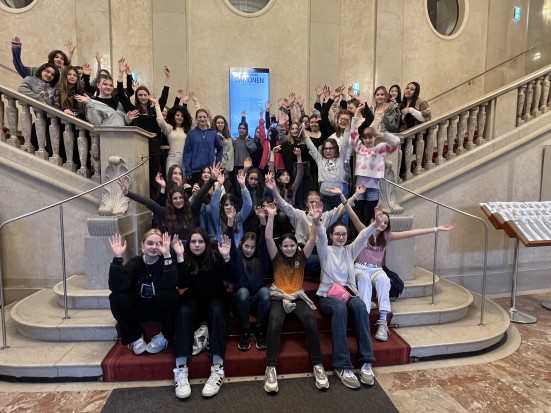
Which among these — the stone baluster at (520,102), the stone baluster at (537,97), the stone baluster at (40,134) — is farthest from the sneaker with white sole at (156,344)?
the stone baluster at (537,97)

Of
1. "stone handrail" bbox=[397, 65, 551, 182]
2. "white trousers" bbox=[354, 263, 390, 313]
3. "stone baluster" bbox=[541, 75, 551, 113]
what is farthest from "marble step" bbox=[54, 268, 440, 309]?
"stone baluster" bbox=[541, 75, 551, 113]

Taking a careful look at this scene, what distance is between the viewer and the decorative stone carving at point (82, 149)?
4.58 metres

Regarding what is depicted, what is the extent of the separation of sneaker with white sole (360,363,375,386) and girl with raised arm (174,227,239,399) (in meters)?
1.28

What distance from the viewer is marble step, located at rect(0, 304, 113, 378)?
3.19m

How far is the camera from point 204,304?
334 centimetres

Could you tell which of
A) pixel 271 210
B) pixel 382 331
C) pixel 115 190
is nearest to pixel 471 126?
pixel 382 331

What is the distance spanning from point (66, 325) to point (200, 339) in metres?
1.46

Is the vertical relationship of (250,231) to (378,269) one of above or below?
above

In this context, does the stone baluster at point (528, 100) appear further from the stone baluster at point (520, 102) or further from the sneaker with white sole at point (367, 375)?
the sneaker with white sole at point (367, 375)

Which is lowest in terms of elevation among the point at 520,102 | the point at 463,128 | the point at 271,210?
the point at 271,210

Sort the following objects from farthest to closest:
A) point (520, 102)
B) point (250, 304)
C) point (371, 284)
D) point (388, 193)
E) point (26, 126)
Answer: point (520, 102) → point (388, 193) → point (26, 126) → point (371, 284) → point (250, 304)

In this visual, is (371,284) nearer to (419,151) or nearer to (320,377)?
(320,377)

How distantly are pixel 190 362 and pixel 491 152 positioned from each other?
5.40m

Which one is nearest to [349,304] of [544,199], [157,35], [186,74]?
[544,199]
